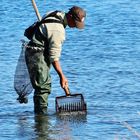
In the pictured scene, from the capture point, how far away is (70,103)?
11.0m

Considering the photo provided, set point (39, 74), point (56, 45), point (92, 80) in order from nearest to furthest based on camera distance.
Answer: point (56, 45) < point (39, 74) < point (92, 80)

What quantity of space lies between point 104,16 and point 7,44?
18.5ft

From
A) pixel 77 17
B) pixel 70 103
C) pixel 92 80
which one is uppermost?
pixel 77 17

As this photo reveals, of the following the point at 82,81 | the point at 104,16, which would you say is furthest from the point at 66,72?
the point at 104,16

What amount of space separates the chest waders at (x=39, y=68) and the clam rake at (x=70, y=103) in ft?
0.73

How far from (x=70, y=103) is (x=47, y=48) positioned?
0.86m

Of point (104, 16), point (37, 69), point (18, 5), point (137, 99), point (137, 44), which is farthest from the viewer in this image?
point (18, 5)

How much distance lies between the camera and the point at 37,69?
10.6 metres

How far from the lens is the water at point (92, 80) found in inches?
405

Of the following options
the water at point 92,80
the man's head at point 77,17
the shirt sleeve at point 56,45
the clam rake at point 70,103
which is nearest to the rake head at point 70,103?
the clam rake at point 70,103

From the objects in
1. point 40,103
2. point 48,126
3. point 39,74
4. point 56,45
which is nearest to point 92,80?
point 40,103

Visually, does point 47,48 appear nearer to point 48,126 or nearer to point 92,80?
point 48,126

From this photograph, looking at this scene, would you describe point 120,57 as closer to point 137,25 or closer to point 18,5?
point 137,25

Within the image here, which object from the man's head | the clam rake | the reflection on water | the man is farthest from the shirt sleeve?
the reflection on water
